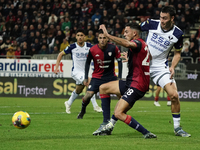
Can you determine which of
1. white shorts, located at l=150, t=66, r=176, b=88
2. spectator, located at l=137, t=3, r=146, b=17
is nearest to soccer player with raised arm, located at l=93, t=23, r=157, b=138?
white shorts, located at l=150, t=66, r=176, b=88

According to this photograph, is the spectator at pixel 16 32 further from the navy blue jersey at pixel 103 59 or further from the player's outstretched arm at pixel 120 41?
the player's outstretched arm at pixel 120 41

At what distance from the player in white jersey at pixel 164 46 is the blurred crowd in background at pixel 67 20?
43.4ft

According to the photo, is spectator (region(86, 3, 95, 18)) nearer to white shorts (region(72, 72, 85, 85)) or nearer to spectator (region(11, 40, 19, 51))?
spectator (region(11, 40, 19, 51))

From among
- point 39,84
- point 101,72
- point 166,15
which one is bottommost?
point 39,84

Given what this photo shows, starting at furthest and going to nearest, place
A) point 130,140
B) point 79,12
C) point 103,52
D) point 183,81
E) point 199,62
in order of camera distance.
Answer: point 79,12
point 199,62
point 183,81
point 103,52
point 130,140

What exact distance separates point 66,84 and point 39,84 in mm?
1279

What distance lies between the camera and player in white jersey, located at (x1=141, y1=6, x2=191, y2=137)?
7.23 metres

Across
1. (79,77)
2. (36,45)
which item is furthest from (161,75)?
(36,45)

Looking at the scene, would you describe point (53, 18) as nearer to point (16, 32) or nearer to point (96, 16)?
point (16, 32)

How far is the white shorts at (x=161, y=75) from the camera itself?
7.30 metres

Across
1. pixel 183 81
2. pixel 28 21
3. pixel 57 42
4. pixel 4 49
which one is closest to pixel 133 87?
pixel 183 81

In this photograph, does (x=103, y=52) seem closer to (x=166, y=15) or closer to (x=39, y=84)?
(x=166, y=15)

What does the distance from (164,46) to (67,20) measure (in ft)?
56.0

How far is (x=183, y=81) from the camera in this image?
18.1m
